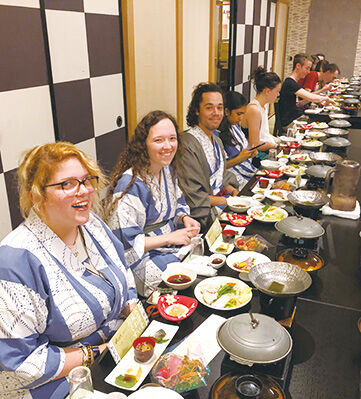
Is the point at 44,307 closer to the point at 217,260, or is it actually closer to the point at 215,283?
the point at 215,283

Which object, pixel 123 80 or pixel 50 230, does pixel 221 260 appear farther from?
pixel 123 80

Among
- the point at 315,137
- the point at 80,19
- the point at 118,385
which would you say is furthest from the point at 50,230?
the point at 315,137

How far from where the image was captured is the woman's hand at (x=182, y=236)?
2150 mm

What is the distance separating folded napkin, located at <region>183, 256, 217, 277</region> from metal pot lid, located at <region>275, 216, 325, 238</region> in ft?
1.16

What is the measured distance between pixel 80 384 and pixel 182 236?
123cm

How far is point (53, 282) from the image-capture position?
129 cm

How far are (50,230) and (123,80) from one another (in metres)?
2.23

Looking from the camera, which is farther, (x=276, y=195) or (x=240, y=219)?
(x=276, y=195)

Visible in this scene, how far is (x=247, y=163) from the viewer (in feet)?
12.2

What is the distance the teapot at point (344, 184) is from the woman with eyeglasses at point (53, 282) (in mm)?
1434

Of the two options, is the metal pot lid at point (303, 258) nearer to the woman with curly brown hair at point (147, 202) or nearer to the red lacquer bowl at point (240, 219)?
the red lacquer bowl at point (240, 219)

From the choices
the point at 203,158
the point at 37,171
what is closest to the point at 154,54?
the point at 203,158

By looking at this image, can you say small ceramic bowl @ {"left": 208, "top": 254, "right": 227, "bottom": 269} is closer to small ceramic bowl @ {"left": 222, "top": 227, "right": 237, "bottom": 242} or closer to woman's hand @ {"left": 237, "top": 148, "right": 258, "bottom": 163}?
small ceramic bowl @ {"left": 222, "top": 227, "right": 237, "bottom": 242}

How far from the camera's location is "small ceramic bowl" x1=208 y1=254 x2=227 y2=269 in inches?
67.1
